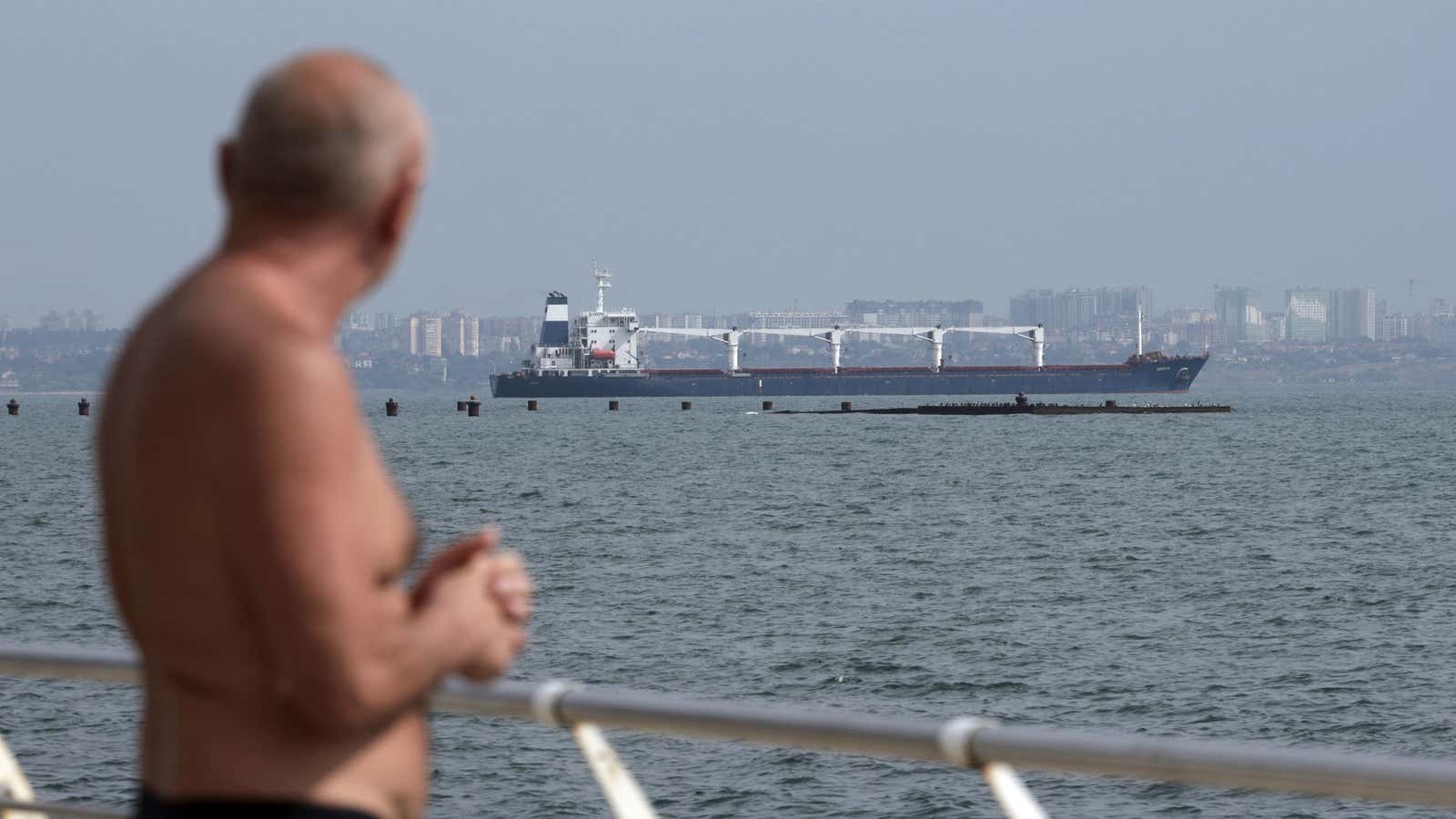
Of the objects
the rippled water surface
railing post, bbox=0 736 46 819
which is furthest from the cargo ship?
railing post, bbox=0 736 46 819

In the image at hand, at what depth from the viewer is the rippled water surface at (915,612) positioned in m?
13.7

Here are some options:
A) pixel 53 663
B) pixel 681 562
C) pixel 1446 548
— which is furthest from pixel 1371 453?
pixel 53 663

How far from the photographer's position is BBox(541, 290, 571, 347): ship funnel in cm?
14338

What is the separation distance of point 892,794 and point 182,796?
1207 cm

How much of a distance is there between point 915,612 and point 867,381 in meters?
116

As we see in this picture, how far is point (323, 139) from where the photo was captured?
1427 millimetres

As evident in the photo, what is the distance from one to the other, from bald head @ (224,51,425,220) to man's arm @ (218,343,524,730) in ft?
0.52

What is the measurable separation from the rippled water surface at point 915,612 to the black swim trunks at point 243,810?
35 centimetres

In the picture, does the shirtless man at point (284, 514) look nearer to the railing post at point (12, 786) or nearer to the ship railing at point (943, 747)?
the ship railing at point (943, 747)

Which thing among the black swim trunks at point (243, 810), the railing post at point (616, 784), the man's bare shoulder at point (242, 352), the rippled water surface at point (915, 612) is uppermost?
the man's bare shoulder at point (242, 352)

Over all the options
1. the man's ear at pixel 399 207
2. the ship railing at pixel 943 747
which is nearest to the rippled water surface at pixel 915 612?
the man's ear at pixel 399 207

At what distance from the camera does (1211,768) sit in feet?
5.84

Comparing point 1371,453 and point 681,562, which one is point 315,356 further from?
point 1371,453

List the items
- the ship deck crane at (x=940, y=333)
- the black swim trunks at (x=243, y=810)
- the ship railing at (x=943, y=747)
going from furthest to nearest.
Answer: the ship deck crane at (x=940, y=333) < the ship railing at (x=943, y=747) < the black swim trunks at (x=243, y=810)
